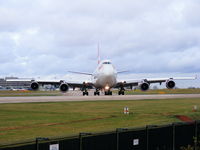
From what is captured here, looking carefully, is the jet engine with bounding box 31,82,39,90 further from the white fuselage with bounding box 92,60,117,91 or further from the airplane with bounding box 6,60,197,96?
the white fuselage with bounding box 92,60,117,91

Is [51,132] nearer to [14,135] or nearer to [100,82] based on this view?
[14,135]

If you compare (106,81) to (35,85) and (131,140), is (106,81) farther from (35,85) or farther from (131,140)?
(131,140)

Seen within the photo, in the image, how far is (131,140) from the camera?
40.4 feet

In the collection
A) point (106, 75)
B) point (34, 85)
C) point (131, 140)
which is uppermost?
point (106, 75)

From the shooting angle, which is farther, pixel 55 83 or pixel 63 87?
pixel 55 83

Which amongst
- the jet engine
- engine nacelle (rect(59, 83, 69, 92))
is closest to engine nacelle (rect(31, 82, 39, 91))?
the jet engine

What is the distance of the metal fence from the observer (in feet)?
31.1

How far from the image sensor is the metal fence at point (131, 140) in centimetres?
947

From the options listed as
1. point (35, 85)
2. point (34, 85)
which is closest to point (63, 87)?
point (35, 85)

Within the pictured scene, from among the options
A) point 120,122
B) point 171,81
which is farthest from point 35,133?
point 171,81

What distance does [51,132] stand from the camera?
62.9 ft

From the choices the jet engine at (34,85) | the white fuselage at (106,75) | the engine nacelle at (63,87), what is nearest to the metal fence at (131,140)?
the white fuselage at (106,75)

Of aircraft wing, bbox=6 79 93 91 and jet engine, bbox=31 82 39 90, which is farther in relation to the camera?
aircraft wing, bbox=6 79 93 91

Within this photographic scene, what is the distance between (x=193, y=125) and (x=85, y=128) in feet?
25.6
